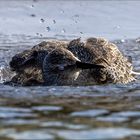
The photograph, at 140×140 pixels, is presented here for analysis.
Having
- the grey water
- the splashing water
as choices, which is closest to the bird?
the grey water

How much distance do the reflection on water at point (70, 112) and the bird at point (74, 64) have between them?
17.1 inches

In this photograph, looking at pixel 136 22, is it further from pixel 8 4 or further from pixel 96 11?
pixel 8 4

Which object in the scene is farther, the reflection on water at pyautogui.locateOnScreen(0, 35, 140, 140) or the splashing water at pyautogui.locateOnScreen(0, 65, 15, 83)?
the splashing water at pyautogui.locateOnScreen(0, 65, 15, 83)

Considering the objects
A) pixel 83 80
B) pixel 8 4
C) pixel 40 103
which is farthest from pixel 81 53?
pixel 8 4

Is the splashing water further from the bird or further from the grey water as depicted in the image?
the bird

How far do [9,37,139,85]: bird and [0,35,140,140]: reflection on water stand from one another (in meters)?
0.43

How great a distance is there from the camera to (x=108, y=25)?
18797 millimetres

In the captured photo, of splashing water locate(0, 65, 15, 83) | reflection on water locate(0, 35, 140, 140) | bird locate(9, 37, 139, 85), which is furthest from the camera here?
splashing water locate(0, 65, 15, 83)

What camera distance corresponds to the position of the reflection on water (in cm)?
700

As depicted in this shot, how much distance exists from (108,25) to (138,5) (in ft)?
9.73

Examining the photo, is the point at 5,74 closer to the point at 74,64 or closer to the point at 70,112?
the point at 74,64

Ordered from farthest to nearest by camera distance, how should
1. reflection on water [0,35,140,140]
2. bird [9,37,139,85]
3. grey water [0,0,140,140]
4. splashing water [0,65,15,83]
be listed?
splashing water [0,65,15,83] → bird [9,37,139,85] → grey water [0,0,140,140] → reflection on water [0,35,140,140]

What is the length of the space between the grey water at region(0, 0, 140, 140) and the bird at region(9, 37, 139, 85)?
41cm

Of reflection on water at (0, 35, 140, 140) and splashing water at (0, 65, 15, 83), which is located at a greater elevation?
reflection on water at (0, 35, 140, 140)
